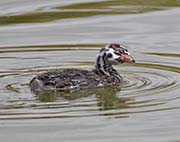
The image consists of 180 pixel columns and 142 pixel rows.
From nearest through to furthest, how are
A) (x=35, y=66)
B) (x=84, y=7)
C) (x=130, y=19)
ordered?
(x=35, y=66) < (x=130, y=19) < (x=84, y=7)

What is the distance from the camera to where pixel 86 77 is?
12.8 meters

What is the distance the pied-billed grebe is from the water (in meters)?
0.18

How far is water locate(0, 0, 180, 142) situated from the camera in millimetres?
10523

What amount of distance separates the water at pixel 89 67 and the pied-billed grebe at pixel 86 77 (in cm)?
18

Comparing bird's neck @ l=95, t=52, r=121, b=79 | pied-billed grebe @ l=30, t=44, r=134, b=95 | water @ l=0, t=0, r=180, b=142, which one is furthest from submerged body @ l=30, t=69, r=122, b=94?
bird's neck @ l=95, t=52, r=121, b=79

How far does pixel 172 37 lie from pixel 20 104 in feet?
14.7

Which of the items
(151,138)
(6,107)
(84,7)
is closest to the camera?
(151,138)

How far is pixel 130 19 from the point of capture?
17.2m

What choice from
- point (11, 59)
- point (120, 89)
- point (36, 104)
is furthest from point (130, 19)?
point (36, 104)

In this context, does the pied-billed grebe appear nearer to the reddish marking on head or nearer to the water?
the reddish marking on head

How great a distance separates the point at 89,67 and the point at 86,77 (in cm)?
103

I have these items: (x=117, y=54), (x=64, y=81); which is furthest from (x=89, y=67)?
(x=64, y=81)

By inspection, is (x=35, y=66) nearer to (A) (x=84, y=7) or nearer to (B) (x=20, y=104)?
(B) (x=20, y=104)

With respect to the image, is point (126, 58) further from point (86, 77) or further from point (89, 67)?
point (89, 67)
